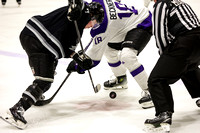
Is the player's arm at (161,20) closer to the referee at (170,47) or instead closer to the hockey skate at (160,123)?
the referee at (170,47)

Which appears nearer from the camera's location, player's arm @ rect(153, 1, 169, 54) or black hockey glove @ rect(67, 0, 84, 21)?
player's arm @ rect(153, 1, 169, 54)

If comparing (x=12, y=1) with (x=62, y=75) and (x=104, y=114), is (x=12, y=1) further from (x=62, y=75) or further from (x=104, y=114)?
(x=104, y=114)

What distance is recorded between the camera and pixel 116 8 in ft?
10.5

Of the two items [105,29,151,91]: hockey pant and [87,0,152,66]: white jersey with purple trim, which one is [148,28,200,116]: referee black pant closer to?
[105,29,151,91]: hockey pant

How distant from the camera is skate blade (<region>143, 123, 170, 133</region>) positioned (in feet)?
8.30

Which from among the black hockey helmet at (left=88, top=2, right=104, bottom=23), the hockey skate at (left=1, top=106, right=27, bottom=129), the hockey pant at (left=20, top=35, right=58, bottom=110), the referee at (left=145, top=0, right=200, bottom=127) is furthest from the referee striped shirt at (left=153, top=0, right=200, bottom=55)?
the hockey skate at (left=1, top=106, right=27, bottom=129)

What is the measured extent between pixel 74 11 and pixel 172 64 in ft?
2.71

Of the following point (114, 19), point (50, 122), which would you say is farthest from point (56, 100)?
point (114, 19)

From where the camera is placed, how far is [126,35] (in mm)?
3303

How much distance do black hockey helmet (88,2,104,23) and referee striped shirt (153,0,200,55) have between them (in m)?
0.60

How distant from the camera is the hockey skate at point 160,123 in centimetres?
253

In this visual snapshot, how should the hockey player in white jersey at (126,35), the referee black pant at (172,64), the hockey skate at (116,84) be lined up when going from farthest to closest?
the hockey skate at (116,84)
the hockey player in white jersey at (126,35)
the referee black pant at (172,64)

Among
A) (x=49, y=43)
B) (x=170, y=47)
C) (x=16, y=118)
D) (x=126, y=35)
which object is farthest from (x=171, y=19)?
(x=16, y=118)

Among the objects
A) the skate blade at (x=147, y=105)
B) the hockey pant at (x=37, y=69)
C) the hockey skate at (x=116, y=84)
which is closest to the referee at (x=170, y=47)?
the skate blade at (x=147, y=105)
